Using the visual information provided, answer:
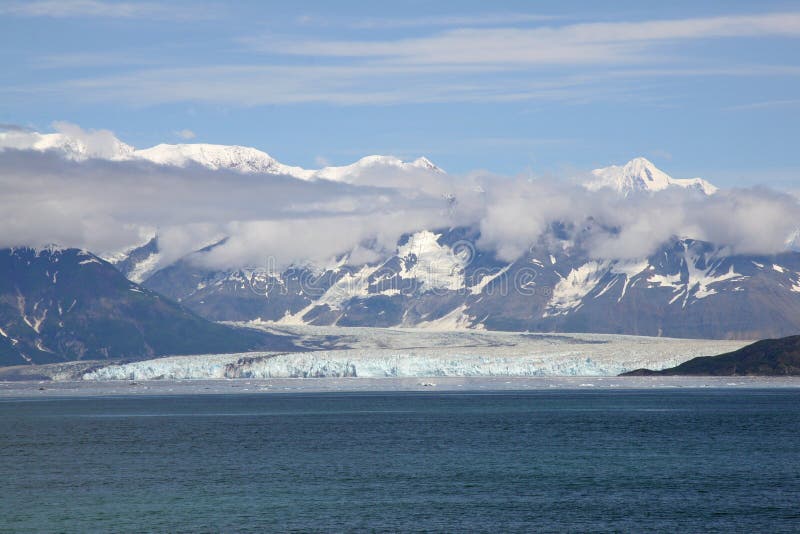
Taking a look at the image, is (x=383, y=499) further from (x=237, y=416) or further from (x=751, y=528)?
(x=237, y=416)

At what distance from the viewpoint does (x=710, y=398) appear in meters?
178

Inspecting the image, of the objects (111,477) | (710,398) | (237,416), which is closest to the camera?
(111,477)

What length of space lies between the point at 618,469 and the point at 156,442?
4450 centimetres

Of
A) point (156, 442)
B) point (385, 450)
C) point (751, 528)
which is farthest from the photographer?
point (156, 442)

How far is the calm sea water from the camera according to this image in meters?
58.4

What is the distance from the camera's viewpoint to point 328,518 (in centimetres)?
5869

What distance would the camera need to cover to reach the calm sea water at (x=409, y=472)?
58406 millimetres

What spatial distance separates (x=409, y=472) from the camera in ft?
254

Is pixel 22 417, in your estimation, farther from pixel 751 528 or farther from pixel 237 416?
pixel 751 528

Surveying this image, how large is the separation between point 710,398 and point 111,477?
398 feet

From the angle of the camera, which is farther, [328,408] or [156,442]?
[328,408]

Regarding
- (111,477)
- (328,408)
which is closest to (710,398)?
(328,408)

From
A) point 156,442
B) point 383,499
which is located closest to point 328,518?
point 383,499

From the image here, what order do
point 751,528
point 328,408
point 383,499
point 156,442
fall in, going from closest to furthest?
point 751,528 < point 383,499 < point 156,442 < point 328,408
